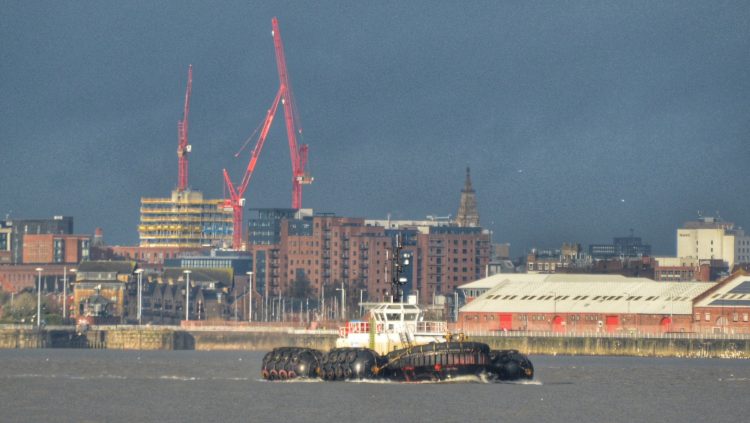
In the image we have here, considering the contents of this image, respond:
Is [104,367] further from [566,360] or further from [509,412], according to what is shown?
[509,412]

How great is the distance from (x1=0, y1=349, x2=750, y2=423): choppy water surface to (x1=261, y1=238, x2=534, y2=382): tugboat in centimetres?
99

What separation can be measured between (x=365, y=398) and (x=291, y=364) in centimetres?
1596

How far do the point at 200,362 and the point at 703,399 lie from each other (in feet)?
228

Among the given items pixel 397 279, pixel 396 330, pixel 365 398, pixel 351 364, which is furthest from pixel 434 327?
pixel 365 398

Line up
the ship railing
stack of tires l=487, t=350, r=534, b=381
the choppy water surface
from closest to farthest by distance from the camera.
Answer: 1. the choppy water surface
2. stack of tires l=487, t=350, r=534, b=381
3. the ship railing

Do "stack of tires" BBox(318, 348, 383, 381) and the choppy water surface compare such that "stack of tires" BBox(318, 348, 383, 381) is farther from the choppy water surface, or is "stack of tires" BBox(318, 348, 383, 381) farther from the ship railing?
the ship railing

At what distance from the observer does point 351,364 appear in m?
129

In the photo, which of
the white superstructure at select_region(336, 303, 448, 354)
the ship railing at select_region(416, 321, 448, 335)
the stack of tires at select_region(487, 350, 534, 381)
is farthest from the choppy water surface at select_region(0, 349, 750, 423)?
the ship railing at select_region(416, 321, 448, 335)

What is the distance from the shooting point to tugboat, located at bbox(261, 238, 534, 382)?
5017 inches

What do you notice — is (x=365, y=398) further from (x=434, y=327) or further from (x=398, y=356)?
(x=434, y=327)

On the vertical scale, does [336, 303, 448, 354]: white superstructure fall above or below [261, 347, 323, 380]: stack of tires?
above

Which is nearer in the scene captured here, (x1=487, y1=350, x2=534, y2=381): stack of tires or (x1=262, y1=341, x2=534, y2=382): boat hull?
(x1=262, y1=341, x2=534, y2=382): boat hull

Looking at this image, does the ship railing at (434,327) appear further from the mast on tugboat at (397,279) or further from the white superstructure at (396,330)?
the mast on tugboat at (397,279)

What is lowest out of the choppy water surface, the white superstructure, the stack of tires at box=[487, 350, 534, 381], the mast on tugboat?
the choppy water surface
